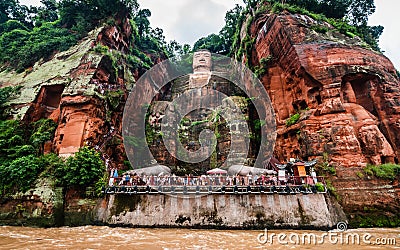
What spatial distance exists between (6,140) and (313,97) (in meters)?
→ 22.7

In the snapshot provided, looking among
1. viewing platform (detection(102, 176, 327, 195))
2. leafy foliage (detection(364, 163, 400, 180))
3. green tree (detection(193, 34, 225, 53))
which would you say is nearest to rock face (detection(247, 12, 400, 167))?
leafy foliage (detection(364, 163, 400, 180))

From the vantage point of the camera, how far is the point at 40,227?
467 inches

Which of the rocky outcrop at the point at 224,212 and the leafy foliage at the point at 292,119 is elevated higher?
the leafy foliage at the point at 292,119

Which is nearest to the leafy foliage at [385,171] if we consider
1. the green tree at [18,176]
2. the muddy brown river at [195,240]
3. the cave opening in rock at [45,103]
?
the muddy brown river at [195,240]

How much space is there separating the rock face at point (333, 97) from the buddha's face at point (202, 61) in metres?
20.3

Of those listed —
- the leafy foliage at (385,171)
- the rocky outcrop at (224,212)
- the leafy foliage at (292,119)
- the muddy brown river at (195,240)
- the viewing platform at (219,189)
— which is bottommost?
the muddy brown river at (195,240)

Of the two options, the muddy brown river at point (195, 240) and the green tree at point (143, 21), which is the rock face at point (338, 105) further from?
the green tree at point (143, 21)

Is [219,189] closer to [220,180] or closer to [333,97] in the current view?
[220,180]

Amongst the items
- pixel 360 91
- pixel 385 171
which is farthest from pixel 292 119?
pixel 385 171

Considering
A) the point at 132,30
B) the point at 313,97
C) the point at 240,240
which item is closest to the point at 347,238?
the point at 240,240

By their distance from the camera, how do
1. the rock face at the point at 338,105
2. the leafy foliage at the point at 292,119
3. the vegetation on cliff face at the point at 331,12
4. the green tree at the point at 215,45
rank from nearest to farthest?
the rock face at the point at 338,105 < the leafy foliage at the point at 292,119 < the vegetation on cliff face at the point at 331,12 < the green tree at the point at 215,45

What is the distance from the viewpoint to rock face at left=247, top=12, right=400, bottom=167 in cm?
1536

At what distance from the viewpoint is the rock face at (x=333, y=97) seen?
50.4ft

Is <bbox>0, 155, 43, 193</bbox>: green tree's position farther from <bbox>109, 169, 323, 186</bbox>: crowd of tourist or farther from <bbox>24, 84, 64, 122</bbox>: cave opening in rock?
<bbox>24, 84, 64, 122</bbox>: cave opening in rock
